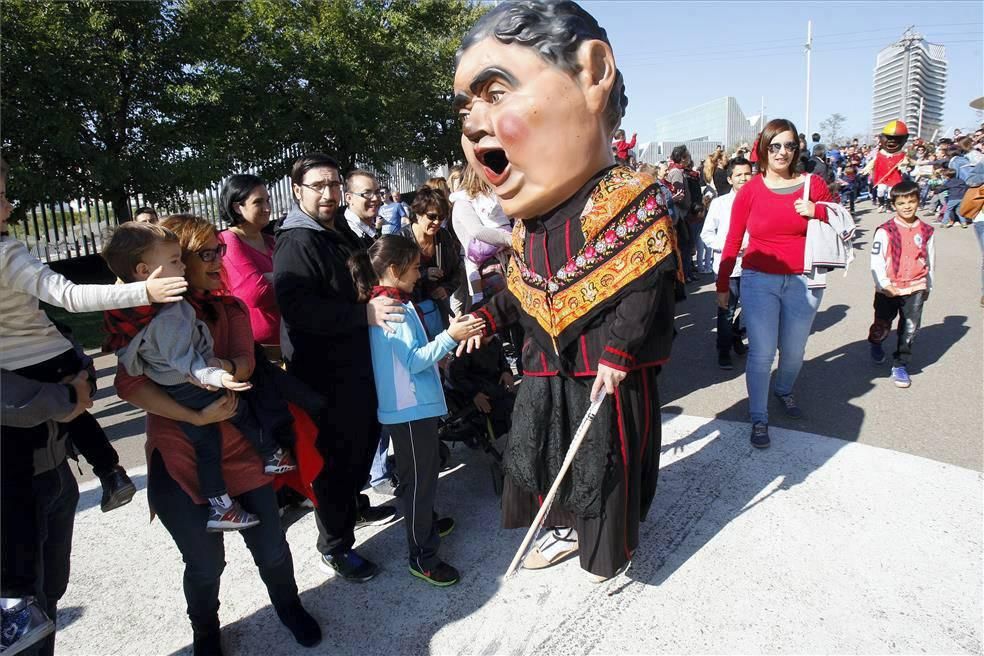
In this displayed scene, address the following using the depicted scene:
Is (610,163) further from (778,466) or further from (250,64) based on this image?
(250,64)

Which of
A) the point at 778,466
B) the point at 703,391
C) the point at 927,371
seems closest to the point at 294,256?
the point at 778,466

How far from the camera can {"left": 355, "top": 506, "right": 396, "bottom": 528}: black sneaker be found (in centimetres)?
306

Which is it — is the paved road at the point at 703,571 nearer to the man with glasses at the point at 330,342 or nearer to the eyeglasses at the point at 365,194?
the man with glasses at the point at 330,342

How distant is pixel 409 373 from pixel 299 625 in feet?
3.28

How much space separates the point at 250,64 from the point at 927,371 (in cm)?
1200

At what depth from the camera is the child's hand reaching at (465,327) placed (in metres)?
2.44

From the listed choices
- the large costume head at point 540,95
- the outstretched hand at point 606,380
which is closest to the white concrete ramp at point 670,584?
the outstretched hand at point 606,380

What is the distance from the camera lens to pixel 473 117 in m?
2.28

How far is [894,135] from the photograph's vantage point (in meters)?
7.27

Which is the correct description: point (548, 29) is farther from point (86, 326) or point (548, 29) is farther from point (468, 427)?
point (86, 326)

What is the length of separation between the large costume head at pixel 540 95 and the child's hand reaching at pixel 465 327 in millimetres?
475

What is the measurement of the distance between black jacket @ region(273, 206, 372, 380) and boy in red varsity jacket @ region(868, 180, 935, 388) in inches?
153

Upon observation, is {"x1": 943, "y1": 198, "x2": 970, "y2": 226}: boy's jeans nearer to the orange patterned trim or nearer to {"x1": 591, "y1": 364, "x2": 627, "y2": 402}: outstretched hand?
the orange patterned trim

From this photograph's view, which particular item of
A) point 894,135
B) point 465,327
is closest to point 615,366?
point 465,327
